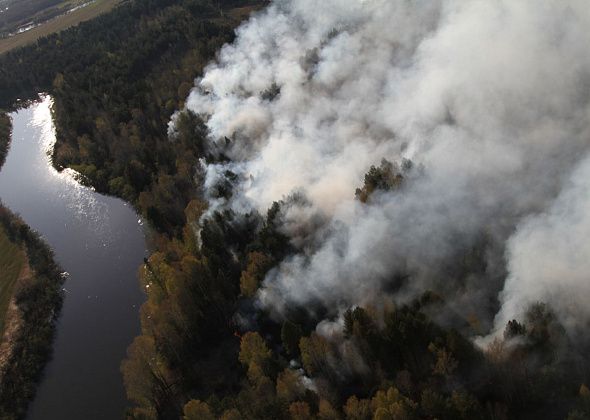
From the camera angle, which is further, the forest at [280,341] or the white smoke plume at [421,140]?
the white smoke plume at [421,140]

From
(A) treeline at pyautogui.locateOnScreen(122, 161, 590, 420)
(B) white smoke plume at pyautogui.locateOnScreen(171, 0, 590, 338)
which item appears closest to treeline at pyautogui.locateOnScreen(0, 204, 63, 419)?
(A) treeline at pyautogui.locateOnScreen(122, 161, 590, 420)

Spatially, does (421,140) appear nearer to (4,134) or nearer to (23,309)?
(23,309)

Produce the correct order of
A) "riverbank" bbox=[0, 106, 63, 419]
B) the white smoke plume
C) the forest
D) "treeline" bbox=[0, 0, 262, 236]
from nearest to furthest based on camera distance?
the forest < the white smoke plume < "riverbank" bbox=[0, 106, 63, 419] < "treeline" bbox=[0, 0, 262, 236]

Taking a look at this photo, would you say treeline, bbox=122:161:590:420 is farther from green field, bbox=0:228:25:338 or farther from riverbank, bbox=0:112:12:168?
riverbank, bbox=0:112:12:168

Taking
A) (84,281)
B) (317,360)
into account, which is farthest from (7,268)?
(317,360)

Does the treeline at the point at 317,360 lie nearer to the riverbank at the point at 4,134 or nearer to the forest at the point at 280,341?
the forest at the point at 280,341

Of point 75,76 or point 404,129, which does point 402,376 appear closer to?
point 404,129

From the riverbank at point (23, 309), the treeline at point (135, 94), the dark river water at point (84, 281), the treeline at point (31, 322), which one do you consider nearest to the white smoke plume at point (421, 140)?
the treeline at point (135, 94)
